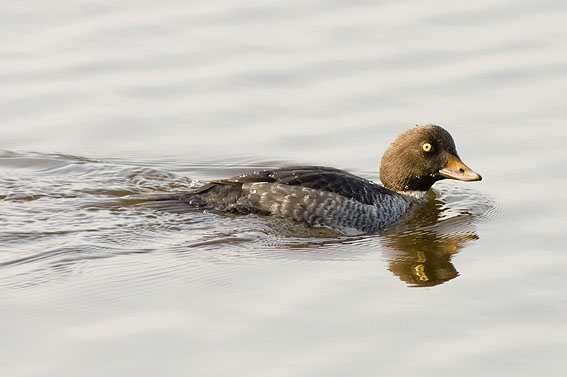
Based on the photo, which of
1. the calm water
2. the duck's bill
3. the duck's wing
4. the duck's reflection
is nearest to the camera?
the calm water

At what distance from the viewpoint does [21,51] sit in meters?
15.0

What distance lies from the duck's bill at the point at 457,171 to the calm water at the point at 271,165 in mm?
351

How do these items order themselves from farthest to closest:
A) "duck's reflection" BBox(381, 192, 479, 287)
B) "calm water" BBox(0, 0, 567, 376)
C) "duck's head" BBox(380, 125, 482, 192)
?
1. "duck's head" BBox(380, 125, 482, 192)
2. "duck's reflection" BBox(381, 192, 479, 287)
3. "calm water" BBox(0, 0, 567, 376)

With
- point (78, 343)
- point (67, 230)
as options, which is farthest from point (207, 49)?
point (78, 343)

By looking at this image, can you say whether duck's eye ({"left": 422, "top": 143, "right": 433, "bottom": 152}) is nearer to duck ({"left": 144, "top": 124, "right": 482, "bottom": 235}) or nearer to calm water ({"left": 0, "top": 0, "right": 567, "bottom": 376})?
duck ({"left": 144, "top": 124, "right": 482, "bottom": 235})

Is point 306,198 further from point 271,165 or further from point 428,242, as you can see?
point 271,165

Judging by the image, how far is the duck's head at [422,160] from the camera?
477 inches

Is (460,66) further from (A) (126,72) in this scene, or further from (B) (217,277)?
(B) (217,277)

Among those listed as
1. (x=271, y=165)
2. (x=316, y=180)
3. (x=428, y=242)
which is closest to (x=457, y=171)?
(x=428, y=242)

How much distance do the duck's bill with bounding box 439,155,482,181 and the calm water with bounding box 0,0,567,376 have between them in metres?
0.35

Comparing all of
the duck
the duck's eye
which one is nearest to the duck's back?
the duck

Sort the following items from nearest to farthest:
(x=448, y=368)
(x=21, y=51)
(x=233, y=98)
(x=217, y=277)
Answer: (x=448, y=368)
(x=217, y=277)
(x=233, y=98)
(x=21, y=51)

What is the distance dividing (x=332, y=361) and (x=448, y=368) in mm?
778

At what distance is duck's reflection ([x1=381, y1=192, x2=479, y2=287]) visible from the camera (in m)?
10.1
